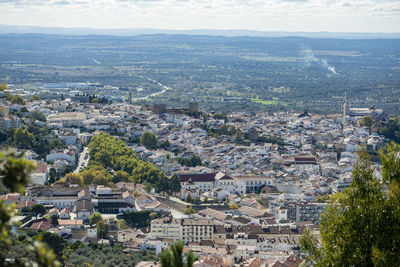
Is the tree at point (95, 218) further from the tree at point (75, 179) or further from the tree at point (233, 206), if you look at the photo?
the tree at point (233, 206)

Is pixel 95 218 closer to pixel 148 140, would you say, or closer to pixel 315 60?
pixel 148 140

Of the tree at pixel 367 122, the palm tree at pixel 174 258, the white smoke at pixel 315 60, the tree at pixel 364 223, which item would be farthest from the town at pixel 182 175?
the white smoke at pixel 315 60

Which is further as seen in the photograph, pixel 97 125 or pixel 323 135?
pixel 323 135

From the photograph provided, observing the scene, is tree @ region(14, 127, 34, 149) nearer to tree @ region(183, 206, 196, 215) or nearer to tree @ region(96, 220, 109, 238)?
tree @ region(183, 206, 196, 215)

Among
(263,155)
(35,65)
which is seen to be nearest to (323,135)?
(263,155)

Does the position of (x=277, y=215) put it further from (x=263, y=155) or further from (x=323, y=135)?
(x=323, y=135)
